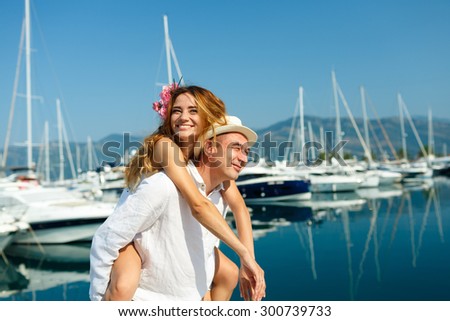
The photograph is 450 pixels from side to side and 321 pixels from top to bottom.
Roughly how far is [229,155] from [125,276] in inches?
27.0

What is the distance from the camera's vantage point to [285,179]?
95.8 ft

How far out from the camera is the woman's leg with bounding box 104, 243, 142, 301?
1.79m

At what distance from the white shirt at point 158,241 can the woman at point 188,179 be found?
2.1 inches

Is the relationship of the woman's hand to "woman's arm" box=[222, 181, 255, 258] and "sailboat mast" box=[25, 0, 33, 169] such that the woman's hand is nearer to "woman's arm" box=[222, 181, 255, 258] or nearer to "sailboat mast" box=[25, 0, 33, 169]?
"woman's arm" box=[222, 181, 255, 258]

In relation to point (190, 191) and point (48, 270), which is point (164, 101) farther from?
point (48, 270)

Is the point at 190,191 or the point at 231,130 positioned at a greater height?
the point at 231,130

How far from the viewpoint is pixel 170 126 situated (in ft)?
6.68

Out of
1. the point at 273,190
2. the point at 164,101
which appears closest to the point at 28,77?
the point at 273,190

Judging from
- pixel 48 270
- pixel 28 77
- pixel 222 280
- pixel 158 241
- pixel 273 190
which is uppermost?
pixel 28 77

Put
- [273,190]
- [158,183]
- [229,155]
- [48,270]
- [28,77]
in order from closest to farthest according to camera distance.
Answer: [158,183]
[229,155]
[48,270]
[28,77]
[273,190]

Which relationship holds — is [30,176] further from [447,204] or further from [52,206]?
[447,204]

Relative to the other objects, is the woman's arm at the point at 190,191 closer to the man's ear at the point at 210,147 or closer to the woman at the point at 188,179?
the woman at the point at 188,179
